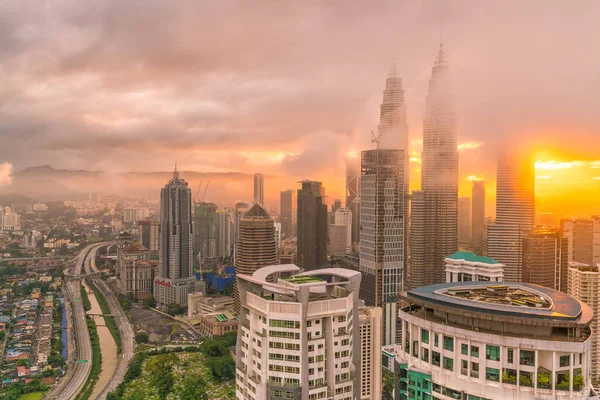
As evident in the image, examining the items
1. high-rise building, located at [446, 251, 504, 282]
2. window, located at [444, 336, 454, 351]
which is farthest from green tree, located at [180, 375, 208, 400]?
window, located at [444, 336, 454, 351]

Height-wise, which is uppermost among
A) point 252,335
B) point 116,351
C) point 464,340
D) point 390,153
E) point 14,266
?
point 390,153

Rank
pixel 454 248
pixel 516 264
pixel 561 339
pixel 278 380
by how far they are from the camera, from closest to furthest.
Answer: pixel 561 339, pixel 278 380, pixel 516 264, pixel 454 248

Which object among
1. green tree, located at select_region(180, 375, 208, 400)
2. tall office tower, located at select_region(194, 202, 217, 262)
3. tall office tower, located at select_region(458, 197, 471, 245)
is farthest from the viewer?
tall office tower, located at select_region(194, 202, 217, 262)

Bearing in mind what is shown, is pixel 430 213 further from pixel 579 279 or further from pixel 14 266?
pixel 14 266

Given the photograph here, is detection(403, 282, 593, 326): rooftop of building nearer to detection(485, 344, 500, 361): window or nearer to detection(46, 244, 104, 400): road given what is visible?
detection(485, 344, 500, 361): window

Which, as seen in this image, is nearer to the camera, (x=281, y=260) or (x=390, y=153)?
(x=390, y=153)

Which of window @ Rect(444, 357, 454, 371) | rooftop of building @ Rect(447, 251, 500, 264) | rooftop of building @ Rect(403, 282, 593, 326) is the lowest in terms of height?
rooftop of building @ Rect(447, 251, 500, 264)

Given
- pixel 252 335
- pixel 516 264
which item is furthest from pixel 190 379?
pixel 516 264

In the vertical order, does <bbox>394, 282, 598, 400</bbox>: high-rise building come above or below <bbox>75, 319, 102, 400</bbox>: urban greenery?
above
